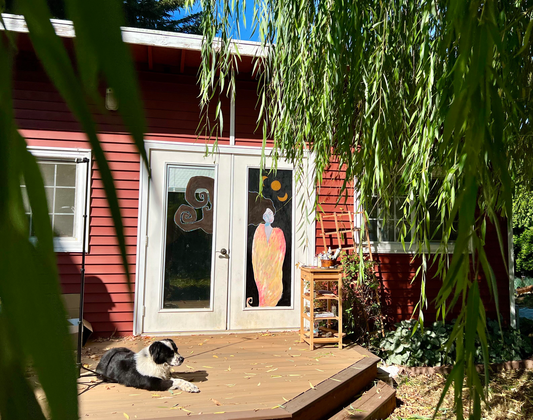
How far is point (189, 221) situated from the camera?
536 cm

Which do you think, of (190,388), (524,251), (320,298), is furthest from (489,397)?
(524,251)

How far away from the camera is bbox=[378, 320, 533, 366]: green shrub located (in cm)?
512

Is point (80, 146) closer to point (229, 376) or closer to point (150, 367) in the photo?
point (150, 367)

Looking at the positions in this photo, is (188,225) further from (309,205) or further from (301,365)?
(301,365)

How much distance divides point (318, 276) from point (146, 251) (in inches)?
85.3

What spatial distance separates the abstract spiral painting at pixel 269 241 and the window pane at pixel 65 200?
7.20 ft

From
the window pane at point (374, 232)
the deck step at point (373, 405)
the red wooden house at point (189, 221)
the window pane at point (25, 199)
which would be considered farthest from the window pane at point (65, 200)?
the window pane at point (25, 199)

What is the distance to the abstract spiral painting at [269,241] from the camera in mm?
5500

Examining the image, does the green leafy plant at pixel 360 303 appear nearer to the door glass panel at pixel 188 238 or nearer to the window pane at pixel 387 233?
the window pane at pixel 387 233

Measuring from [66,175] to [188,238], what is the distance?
166cm

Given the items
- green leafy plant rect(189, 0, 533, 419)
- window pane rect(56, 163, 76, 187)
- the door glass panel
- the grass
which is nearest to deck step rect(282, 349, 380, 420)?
the grass

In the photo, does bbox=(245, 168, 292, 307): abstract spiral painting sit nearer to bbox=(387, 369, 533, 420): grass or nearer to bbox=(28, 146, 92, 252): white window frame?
bbox=(387, 369, 533, 420): grass

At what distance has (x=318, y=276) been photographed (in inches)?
183

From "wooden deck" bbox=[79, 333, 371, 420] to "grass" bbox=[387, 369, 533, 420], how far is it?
0.61m
